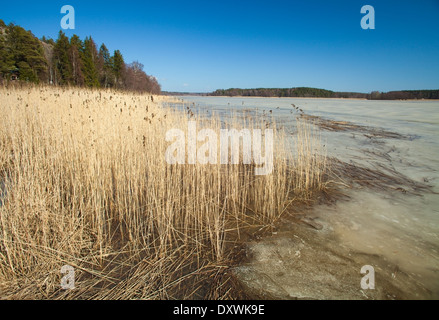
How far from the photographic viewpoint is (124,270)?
68.5 inches

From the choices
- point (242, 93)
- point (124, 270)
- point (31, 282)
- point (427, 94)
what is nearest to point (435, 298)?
point (124, 270)

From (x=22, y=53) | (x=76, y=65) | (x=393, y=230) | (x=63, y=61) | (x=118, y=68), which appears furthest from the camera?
(x=118, y=68)

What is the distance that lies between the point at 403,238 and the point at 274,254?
139 centimetres

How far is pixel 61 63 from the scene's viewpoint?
27594 millimetres

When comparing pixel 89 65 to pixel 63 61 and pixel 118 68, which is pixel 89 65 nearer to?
pixel 63 61

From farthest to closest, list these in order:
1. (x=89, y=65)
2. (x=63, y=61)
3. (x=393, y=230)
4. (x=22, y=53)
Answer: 1. (x=89, y=65)
2. (x=63, y=61)
3. (x=22, y=53)
4. (x=393, y=230)

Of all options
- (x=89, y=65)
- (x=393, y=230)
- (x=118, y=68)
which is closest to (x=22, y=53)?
(x=89, y=65)

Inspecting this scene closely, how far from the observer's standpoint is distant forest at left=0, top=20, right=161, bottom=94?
23.1 metres

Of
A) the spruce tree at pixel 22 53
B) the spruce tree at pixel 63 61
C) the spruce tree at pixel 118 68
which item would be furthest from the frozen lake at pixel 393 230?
the spruce tree at pixel 118 68

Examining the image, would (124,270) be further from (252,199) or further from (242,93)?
(242,93)

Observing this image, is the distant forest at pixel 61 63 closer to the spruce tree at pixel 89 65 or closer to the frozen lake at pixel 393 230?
the spruce tree at pixel 89 65

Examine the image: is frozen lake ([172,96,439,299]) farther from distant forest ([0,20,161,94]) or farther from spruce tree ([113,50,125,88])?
spruce tree ([113,50,125,88])

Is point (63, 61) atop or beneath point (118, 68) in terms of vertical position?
beneath

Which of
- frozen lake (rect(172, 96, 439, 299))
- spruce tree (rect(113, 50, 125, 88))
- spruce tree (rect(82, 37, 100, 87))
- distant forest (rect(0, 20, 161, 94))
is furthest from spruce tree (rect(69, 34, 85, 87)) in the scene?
frozen lake (rect(172, 96, 439, 299))
